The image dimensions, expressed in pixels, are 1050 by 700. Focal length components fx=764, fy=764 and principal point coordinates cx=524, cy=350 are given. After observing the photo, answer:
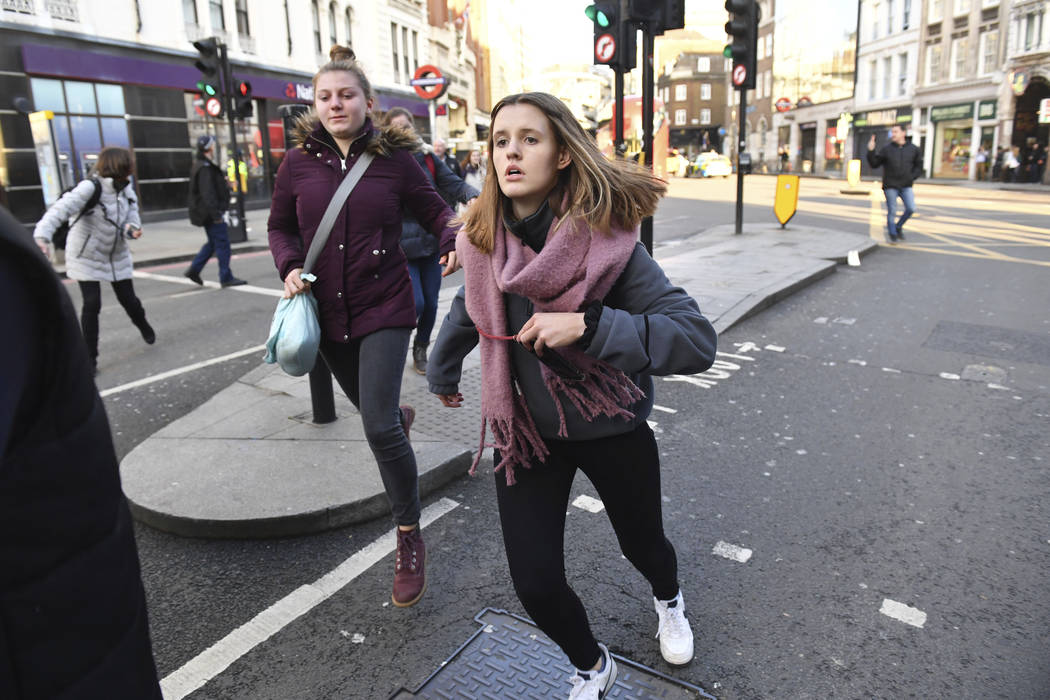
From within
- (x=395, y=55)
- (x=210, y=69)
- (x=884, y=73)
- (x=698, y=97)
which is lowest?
(x=210, y=69)

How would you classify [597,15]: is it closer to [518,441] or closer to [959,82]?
[518,441]

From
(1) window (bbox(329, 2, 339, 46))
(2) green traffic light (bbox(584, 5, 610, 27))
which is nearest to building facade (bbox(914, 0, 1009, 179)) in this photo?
(1) window (bbox(329, 2, 339, 46))

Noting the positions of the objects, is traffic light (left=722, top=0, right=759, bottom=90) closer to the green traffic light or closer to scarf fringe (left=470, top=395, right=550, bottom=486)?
the green traffic light

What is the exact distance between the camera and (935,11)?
4012cm

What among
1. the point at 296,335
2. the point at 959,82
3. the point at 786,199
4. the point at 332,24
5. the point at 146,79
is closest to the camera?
the point at 296,335

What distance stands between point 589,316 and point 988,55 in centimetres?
4319

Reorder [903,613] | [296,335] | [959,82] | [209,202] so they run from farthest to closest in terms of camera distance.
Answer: [959,82] → [209,202] → [296,335] → [903,613]

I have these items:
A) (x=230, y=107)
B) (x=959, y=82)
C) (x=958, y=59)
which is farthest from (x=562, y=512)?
(x=958, y=59)

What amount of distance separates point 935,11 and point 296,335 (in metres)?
46.9

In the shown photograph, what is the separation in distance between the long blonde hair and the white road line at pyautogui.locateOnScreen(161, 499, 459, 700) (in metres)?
1.67

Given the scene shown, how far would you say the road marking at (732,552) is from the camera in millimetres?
3240

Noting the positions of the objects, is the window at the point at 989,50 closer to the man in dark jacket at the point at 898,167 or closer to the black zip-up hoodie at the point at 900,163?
the man in dark jacket at the point at 898,167

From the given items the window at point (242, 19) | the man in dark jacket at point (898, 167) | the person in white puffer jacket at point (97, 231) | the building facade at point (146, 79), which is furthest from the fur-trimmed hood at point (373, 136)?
the window at point (242, 19)

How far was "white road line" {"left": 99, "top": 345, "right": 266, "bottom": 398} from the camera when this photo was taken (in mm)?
5820
